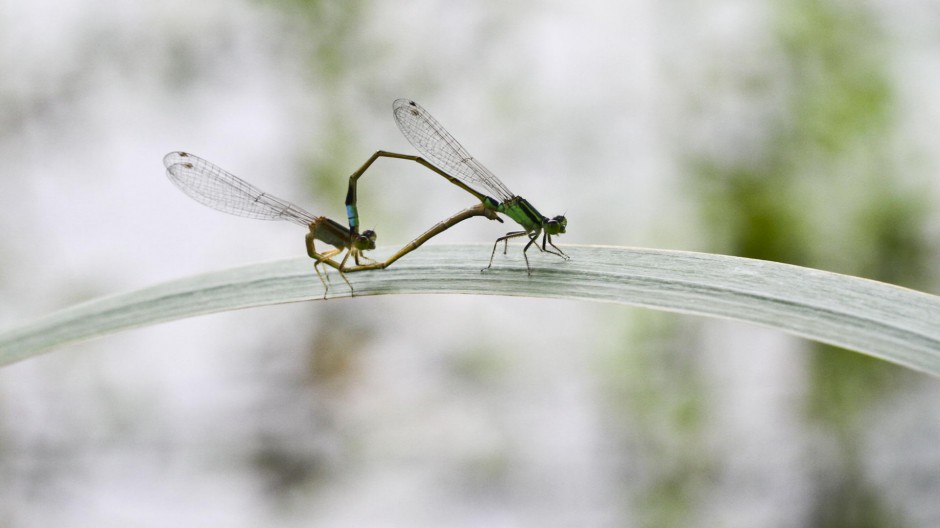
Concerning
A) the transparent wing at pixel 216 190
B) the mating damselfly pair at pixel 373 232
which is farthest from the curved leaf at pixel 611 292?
the transparent wing at pixel 216 190

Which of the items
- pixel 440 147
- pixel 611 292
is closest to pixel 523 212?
pixel 440 147

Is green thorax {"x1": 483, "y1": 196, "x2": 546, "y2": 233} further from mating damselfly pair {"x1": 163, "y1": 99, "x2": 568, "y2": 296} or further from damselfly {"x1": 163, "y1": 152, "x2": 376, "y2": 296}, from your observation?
damselfly {"x1": 163, "y1": 152, "x2": 376, "y2": 296}

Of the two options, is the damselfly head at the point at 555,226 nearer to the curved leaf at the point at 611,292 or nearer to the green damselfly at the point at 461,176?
the green damselfly at the point at 461,176

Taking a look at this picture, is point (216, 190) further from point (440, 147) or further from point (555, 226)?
point (555, 226)

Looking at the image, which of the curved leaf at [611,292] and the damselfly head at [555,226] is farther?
the damselfly head at [555,226]

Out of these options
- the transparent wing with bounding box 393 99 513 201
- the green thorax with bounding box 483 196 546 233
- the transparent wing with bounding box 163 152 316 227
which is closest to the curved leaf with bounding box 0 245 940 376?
the green thorax with bounding box 483 196 546 233

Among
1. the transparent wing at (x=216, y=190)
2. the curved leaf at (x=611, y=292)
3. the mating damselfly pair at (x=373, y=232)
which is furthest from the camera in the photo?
the transparent wing at (x=216, y=190)

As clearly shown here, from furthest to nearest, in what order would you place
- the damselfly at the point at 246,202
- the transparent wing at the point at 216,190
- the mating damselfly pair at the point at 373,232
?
the transparent wing at the point at 216,190, the damselfly at the point at 246,202, the mating damselfly pair at the point at 373,232

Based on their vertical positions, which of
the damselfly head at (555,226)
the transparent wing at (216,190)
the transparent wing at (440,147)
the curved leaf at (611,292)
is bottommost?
the curved leaf at (611,292)
